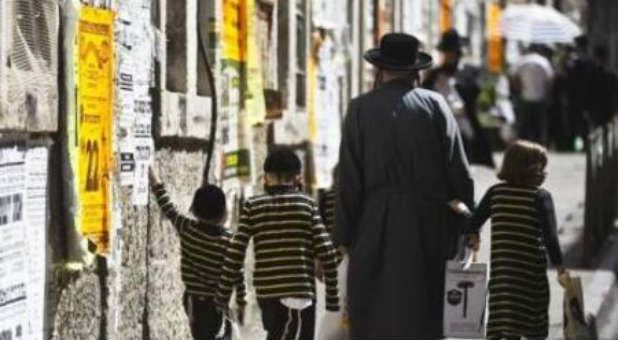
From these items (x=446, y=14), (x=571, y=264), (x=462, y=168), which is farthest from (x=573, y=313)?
(x=446, y=14)

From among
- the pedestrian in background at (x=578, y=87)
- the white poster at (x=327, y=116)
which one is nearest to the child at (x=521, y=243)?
the white poster at (x=327, y=116)

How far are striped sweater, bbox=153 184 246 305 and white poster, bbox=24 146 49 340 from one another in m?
1.65

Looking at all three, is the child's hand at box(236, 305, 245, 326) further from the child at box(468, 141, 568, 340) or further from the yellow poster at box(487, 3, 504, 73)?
the yellow poster at box(487, 3, 504, 73)

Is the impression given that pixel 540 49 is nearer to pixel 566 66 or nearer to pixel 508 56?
pixel 566 66

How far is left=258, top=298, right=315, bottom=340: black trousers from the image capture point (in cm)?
1052

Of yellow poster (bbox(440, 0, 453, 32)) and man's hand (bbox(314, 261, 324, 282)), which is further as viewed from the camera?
yellow poster (bbox(440, 0, 453, 32))

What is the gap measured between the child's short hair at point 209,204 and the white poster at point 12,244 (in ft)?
6.50

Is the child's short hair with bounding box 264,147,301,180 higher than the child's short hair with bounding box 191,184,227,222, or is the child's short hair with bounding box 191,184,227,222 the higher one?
the child's short hair with bounding box 264,147,301,180

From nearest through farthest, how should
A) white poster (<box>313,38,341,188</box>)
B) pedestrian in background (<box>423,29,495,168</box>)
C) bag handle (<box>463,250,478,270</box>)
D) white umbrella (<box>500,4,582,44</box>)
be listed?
1. bag handle (<box>463,250,478,270</box>)
2. white poster (<box>313,38,341,188</box>)
3. pedestrian in background (<box>423,29,495,168</box>)
4. white umbrella (<box>500,4,582,44</box>)

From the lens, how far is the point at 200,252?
35.6ft

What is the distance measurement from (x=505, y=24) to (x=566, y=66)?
2.18m

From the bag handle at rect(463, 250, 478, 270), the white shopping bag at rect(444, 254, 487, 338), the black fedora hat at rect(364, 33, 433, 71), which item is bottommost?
the white shopping bag at rect(444, 254, 487, 338)

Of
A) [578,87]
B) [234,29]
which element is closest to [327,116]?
[234,29]

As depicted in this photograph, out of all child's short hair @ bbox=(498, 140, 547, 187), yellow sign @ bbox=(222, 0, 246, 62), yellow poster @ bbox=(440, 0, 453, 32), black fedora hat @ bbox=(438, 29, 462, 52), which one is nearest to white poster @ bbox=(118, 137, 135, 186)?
child's short hair @ bbox=(498, 140, 547, 187)
